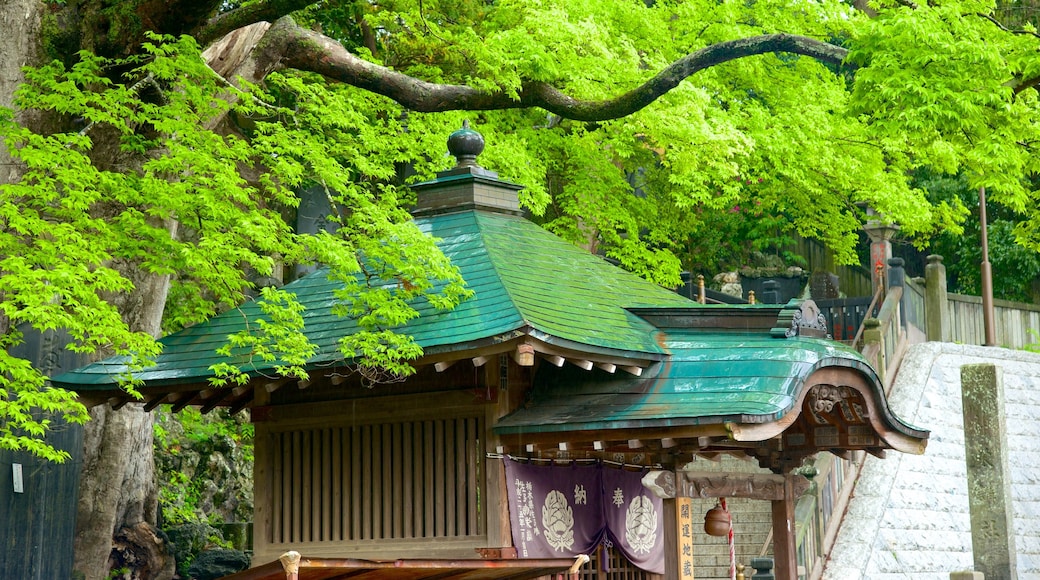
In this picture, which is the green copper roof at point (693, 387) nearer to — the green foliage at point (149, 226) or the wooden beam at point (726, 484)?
the wooden beam at point (726, 484)

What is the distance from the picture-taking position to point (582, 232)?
66.0 feet

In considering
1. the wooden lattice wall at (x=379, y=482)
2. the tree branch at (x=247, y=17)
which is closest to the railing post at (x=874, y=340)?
the wooden lattice wall at (x=379, y=482)

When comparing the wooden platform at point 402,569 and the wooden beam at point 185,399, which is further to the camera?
the wooden beam at point 185,399

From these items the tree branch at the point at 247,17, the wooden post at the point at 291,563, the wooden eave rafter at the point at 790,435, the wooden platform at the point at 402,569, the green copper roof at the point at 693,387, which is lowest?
the wooden platform at the point at 402,569

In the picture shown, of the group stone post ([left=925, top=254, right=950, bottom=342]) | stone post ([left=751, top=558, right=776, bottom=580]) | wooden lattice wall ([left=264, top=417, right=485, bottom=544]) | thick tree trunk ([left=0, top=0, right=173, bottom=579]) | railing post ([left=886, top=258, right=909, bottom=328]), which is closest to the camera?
wooden lattice wall ([left=264, top=417, right=485, bottom=544])

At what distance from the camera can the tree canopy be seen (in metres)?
11.0

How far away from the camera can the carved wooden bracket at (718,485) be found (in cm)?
1132

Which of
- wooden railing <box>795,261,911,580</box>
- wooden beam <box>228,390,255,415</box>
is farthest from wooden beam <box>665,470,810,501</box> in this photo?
wooden beam <box>228,390,255,415</box>

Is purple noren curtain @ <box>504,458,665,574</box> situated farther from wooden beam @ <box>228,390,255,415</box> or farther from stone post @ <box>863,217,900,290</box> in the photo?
stone post @ <box>863,217,900,290</box>

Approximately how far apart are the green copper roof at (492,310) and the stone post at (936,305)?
10.5 metres

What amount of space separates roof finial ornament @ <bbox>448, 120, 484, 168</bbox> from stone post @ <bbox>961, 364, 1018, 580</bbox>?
670 cm

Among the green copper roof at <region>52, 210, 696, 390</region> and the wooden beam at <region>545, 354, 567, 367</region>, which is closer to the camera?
the wooden beam at <region>545, 354, 567, 367</region>

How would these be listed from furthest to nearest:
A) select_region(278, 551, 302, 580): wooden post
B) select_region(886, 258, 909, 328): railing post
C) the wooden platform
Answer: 1. select_region(886, 258, 909, 328): railing post
2. the wooden platform
3. select_region(278, 551, 302, 580): wooden post

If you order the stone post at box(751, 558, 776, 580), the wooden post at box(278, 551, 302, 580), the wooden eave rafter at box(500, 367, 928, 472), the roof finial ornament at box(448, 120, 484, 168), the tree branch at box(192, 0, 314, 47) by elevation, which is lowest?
the stone post at box(751, 558, 776, 580)
